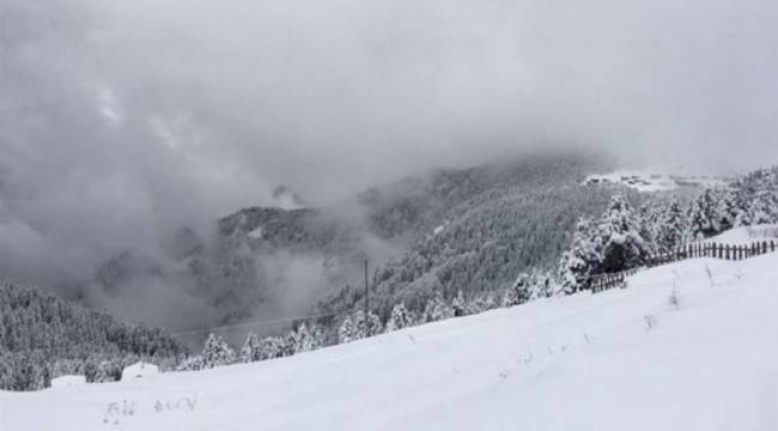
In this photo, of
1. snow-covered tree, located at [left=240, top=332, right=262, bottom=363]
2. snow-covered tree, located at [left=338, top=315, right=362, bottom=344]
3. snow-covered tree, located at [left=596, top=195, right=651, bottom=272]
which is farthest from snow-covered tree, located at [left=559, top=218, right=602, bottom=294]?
snow-covered tree, located at [left=240, top=332, right=262, bottom=363]

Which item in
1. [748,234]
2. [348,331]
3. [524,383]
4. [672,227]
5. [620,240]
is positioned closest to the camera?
[524,383]

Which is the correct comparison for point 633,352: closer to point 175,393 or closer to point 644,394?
point 644,394

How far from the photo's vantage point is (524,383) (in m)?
8.05

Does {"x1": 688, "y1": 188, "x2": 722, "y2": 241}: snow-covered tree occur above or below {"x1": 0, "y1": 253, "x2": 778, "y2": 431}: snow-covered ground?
above

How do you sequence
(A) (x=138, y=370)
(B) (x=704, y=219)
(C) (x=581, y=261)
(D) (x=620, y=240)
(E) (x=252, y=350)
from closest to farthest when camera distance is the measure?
(A) (x=138, y=370) < (D) (x=620, y=240) < (C) (x=581, y=261) < (B) (x=704, y=219) < (E) (x=252, y=350)

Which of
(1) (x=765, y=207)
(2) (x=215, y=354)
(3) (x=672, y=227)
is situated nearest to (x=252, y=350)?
(2) (x=215, y=354)

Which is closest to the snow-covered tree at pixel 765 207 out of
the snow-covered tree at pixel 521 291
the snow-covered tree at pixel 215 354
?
the snow-covered tree at pixel 521 291

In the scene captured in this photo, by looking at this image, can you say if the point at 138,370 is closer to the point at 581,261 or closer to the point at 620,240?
the point at 620,240

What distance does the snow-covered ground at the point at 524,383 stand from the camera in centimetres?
654

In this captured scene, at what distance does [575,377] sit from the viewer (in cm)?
757

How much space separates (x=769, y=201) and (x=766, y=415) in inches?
3174

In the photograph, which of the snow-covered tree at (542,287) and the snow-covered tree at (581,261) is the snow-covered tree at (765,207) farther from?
the snow-covered tree at (581,261)

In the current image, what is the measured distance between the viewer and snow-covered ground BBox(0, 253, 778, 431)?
6.54 meters

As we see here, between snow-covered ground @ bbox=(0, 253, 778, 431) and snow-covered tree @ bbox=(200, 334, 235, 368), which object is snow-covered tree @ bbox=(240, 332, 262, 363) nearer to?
snow-covered tree @ bbox=(200, 334, 235, 368)
